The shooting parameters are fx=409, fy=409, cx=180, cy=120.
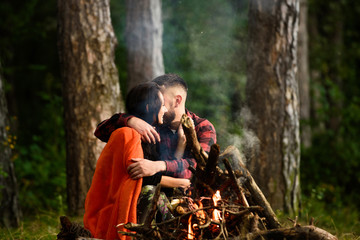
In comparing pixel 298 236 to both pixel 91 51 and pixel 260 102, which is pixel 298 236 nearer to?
pixel 260 102

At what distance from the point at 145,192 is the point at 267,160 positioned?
270cm

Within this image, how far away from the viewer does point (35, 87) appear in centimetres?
1684

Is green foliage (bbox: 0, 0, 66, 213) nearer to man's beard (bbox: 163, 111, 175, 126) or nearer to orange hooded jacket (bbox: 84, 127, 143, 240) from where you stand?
orange hooded jacket (bbox: 84, 127, 143, 240)

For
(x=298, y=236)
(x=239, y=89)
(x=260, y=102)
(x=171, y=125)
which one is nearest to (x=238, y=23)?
(x=239, y=89)

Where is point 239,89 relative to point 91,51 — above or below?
below

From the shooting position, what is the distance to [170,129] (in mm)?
3424

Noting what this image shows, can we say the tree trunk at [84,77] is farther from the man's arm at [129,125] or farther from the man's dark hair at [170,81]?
the man's dark hair at [170,81]

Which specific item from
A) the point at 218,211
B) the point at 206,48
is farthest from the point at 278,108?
the point at 206,48

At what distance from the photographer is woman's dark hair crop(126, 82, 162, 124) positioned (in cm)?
320

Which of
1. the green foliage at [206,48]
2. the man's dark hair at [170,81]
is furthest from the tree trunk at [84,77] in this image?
the green foliage at [206,48]

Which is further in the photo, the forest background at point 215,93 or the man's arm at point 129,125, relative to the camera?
the forest background at point 215,93

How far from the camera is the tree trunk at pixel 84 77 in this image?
16.3 feet

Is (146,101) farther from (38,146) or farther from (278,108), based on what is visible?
(38,146)

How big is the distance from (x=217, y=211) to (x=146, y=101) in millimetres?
1008
